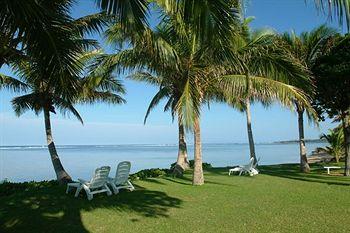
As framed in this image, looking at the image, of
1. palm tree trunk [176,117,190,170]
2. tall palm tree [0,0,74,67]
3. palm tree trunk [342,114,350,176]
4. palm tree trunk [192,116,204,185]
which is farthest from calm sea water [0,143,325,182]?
tall palm tree [0,0,74,67]

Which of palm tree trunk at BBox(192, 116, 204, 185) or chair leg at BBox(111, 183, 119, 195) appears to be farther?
palm tree trunk at BBox(192, 116, 204, 185)

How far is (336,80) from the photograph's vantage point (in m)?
15.4

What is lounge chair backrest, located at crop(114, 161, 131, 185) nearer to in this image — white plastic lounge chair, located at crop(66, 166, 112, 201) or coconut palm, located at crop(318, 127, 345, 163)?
white plastic lounge chair, located at crop(66, 166, 112, 201)

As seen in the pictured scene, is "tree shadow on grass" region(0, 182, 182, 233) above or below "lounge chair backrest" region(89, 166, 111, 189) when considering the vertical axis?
below

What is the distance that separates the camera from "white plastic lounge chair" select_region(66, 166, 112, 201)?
11.2 meters

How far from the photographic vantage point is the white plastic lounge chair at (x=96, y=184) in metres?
11.2

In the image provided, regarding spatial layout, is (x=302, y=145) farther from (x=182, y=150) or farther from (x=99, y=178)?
(x=99, y=178)

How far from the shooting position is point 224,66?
12.8m

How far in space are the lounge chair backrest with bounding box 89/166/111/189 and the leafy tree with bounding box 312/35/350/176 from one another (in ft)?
28.0

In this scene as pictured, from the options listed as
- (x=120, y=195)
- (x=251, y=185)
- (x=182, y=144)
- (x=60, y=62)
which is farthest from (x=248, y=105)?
(x=60, y=62)

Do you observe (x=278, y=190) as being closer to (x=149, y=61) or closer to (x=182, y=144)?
(x=149, y=61)

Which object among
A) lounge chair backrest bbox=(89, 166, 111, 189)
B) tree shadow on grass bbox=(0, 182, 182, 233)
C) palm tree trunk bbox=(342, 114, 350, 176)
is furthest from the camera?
palm tree trunk bbox=(342, 114, 350, 176)

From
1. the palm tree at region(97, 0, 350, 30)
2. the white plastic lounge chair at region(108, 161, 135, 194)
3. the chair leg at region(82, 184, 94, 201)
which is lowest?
the chair leg at region(82, 184, 94, 201)

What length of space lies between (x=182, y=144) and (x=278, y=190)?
335 inches
